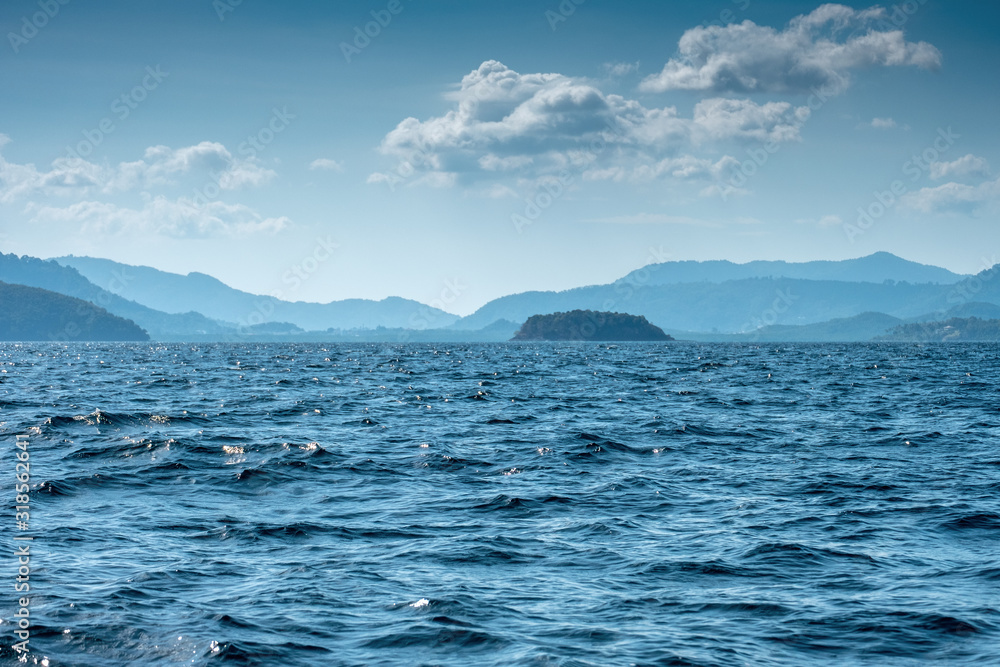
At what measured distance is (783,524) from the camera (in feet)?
69.6

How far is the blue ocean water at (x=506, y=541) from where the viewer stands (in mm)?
13445

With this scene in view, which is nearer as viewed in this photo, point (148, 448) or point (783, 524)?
point (783, 524)

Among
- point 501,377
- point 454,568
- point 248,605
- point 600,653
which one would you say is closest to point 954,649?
point 600,653

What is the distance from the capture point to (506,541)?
1977cm

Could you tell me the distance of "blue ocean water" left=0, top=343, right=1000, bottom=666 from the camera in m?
13.4

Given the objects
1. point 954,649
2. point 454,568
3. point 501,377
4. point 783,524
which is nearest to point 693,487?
point 783,524

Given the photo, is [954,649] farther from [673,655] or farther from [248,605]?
[248,605]

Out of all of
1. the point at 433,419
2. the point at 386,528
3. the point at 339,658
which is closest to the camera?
the point at 339,658

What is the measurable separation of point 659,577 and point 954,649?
5575 mm

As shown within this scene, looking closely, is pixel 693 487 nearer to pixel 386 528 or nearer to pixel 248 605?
pixel 386 528

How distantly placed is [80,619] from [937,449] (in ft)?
107

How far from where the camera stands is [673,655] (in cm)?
1280

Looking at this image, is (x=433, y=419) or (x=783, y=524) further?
(x=433, y=419)

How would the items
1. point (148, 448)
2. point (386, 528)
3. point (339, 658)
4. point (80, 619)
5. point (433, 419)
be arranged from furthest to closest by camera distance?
point (433, 419), point (148, 448), point (386, 528), point (80, 619), point (339, 658)
